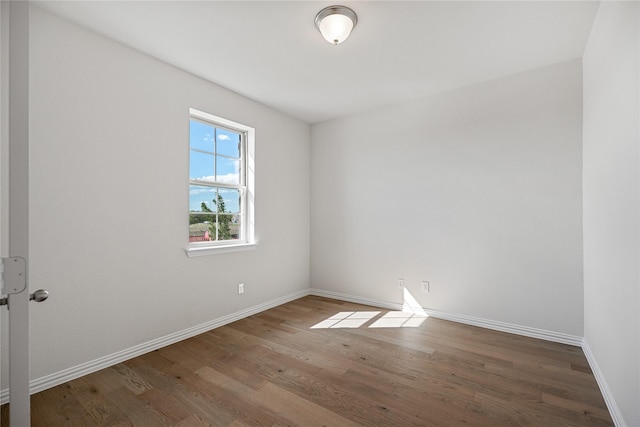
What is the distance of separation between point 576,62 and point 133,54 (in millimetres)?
3788

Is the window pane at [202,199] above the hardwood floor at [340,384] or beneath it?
above

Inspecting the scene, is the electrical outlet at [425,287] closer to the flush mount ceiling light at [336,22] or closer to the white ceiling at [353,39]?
the white ceiling at [353,39]

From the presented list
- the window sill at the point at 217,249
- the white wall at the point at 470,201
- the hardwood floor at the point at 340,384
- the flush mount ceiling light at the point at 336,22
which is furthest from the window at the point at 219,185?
the flush mount ceiling light at the point at 336,22

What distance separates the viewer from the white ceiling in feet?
6.64

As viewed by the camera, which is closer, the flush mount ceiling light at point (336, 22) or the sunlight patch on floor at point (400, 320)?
the flush mount ceiling light at point (336, 22)

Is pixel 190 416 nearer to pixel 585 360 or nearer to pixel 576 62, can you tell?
pixel 585 360

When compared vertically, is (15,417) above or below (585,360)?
above

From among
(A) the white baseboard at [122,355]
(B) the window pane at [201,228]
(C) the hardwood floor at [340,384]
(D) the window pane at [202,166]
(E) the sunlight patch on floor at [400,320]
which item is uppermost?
(D) the window pane at [202,166]

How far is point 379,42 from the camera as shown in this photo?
2.40 m

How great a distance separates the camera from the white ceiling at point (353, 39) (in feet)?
6.64

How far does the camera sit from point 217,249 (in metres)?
3.10

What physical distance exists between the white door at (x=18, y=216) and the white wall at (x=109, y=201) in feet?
3.93

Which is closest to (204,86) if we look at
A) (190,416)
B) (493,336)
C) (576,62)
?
(190,416)

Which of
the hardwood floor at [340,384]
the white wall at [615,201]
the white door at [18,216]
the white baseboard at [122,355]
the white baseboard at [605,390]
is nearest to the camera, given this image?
the white door at [18,216]
